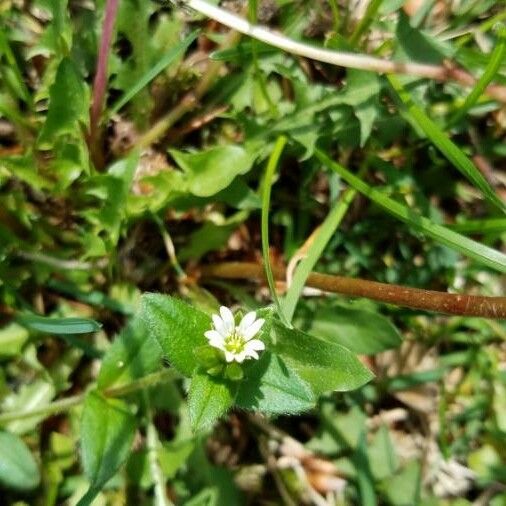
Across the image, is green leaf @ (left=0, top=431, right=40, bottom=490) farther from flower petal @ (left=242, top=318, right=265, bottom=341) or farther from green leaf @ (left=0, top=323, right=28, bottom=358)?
flower petal @ (left=242, top=318, right=265, bottom=341)

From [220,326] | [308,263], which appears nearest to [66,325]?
[220,326]

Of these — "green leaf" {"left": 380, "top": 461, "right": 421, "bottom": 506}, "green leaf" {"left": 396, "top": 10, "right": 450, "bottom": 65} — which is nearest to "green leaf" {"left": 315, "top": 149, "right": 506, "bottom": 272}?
"green leaf" {"left": 396, "top": 10, "right": 450, "bottom": 65}

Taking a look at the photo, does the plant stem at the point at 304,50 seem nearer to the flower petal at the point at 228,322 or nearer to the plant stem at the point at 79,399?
the flower petal at the point at 228,322

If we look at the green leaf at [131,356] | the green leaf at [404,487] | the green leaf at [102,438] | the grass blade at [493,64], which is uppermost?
the grass blade at [493,64]

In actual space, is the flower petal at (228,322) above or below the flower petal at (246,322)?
below

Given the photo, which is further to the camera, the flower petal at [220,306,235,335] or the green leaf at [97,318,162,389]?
the green leaf at [97,318,162,389]

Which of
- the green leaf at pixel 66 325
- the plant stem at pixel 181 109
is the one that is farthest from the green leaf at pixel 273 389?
the plant stem at pixel 181 109

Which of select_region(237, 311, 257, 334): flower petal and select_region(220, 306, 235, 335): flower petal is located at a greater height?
select_region(237, 311, 257, 334): flower petal
